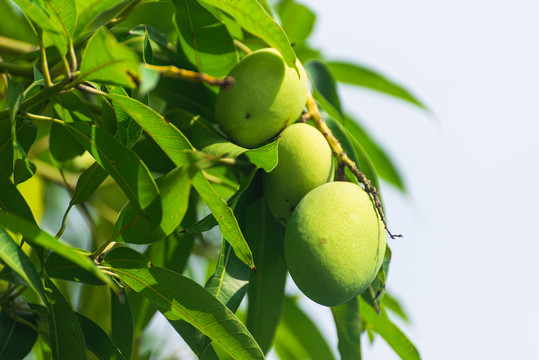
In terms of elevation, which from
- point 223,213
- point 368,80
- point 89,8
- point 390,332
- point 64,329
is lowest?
point 390,332

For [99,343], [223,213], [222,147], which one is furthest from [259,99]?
[99,343]

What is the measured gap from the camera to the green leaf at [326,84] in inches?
47.2

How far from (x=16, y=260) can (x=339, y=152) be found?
0.57 metres

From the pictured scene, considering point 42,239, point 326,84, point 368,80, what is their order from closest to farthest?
point 42,239 → point 326,84 → point 368,80

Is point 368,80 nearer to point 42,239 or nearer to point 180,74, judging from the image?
point 180,74

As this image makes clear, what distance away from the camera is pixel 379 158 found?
1621 millimetres

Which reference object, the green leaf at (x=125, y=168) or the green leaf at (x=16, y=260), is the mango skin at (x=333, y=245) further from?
the green leaf at (x=16, y=260)

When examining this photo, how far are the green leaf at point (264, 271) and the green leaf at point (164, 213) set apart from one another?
0.35 m

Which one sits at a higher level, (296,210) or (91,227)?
(296,210)

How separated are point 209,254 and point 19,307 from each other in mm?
789

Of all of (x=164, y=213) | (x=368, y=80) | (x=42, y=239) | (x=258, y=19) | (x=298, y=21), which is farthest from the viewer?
(x=298, y=21)

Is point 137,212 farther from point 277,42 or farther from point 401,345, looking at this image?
point 401,345

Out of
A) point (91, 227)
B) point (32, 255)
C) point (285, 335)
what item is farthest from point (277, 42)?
point (285, 335)

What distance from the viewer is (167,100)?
3.73ft
